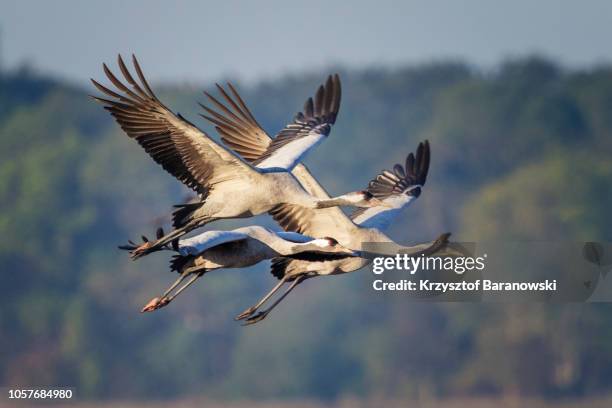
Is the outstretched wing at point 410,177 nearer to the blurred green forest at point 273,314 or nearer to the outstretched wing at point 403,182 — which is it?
the outstretched wing at point 403,182

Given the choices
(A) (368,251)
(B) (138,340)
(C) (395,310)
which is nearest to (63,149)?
(B) (138,340)

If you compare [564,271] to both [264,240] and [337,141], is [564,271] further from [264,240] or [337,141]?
[337,141]

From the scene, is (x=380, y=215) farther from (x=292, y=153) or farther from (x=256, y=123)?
(x=256, y=123)

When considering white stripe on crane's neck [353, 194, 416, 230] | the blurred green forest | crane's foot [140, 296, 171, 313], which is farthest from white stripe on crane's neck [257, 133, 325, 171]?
the blurred green forest

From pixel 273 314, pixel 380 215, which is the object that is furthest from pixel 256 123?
pixel 273 314

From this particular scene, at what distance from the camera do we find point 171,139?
17.2m

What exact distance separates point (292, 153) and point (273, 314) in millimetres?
31106

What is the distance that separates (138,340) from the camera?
49500mm

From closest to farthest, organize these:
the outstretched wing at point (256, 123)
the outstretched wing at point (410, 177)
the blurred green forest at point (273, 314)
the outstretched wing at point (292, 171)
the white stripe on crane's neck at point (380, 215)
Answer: the outstretched wing at point (292, 171) < the white stripe on crane's neck at point (380, 215) < the outstretched wing at point (256, 123) < the outstretched wing at point (410, 177) < the blurred green forest at point (273, 314)

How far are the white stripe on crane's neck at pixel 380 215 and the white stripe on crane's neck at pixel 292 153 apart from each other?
1.00 m

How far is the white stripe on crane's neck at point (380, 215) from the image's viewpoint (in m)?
19.2

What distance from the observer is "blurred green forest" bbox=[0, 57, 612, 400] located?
46812mm

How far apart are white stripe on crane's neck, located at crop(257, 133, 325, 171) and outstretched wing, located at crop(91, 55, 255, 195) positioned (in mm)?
657

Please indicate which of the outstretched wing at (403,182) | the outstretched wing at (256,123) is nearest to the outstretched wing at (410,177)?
the outstretched wing at (403,182)
